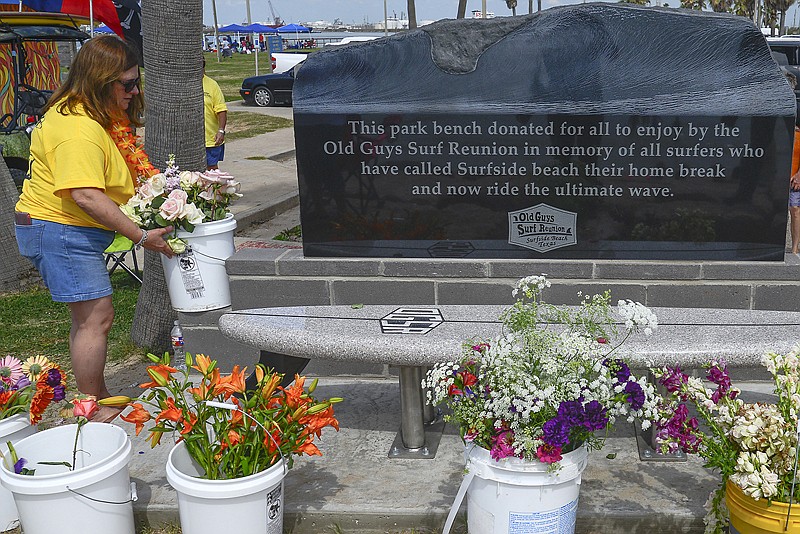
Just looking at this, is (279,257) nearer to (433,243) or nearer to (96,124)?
(433,243)

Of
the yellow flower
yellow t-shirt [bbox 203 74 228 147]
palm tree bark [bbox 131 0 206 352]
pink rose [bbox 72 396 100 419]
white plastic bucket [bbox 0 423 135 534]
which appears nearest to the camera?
white plastic bucket [bbox 0 423 135 534]

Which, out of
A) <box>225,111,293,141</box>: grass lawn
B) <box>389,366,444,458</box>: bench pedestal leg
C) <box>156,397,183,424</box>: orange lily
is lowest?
<box>389,366,444,458</box>: bench pedestal leg

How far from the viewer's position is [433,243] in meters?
4.50

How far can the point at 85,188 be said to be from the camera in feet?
12.2

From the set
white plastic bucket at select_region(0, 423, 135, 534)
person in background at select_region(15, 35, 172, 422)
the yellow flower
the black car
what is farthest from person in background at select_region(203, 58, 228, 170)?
the black car

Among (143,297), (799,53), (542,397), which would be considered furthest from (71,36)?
(799,53)

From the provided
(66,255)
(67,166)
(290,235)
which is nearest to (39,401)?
(66,255)

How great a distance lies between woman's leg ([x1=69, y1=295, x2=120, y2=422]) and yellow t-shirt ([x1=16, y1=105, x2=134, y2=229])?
40cm

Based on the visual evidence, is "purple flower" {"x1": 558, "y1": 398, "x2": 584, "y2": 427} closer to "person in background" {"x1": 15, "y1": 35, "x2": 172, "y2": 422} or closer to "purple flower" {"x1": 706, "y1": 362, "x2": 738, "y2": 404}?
"purple flower" {"x1": 706, "y1": 362, "x2": 738, "y2": 404}

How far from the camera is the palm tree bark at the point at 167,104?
5.10 metres

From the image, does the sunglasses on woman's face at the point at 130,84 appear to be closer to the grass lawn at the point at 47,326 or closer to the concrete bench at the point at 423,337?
the concrete bench at the point at 423,337

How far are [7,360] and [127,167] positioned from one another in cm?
107

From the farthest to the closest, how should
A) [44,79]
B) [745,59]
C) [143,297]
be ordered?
[44,79]
[143,297]
[745,59]

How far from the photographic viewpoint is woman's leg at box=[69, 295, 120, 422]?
404 cm
